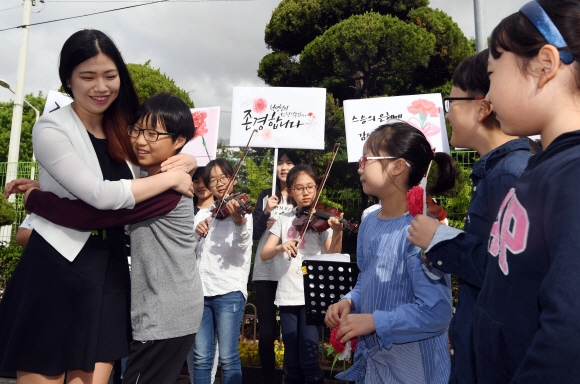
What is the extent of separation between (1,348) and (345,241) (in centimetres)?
647

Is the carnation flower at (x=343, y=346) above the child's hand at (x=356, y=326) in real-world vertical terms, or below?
below

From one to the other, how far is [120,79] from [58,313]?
100cm

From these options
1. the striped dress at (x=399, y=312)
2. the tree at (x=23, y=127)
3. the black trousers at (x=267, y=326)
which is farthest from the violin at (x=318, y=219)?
the tree at (x=23, y=127)

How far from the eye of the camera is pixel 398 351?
228 centimetres

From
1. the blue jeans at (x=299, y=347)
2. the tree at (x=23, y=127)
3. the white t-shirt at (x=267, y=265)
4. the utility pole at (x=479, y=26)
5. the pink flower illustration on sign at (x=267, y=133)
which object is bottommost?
the blue jeans at (x=299, y=347)

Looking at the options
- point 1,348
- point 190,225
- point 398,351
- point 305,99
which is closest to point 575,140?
point 398,351

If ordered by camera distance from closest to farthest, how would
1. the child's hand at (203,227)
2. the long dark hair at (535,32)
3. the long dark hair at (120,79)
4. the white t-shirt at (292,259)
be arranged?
the long dark hair at (535,32) < the long dark hair at (120,79) < the white t-shirt at (292,259) < the child's hand at (203,227)

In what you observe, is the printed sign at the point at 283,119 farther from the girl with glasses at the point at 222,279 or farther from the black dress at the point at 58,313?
the black dress at the point at 58,313

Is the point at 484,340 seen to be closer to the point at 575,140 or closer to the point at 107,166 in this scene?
the point at 575,140

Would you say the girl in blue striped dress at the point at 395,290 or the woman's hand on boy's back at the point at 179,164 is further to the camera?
the woman's hand on boy's back at the point at 179,164

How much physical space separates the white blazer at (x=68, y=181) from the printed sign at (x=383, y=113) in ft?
11.6

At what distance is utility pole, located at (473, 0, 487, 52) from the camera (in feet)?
20.4

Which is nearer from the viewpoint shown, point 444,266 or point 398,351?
point 444,266

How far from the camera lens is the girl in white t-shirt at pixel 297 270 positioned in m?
4.45
